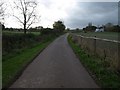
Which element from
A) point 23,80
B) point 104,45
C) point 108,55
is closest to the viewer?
point 23,80

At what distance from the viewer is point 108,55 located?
12.8 m

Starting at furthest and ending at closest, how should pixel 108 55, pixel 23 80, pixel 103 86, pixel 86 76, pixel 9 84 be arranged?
pixel 108 55
pixel 86 76
pixel 23 80
pixel 9 84
pixel 103 86

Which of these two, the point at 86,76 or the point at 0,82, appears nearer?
the point at 0,82

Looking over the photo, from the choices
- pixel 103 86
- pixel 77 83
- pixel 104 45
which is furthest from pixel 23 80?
pixel 104 45

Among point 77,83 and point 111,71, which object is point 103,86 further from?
point 111,71

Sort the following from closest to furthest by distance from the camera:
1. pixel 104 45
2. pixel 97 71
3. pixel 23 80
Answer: pixel 23 80, pixel 97 71, pixel 104 45

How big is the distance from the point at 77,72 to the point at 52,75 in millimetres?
1345

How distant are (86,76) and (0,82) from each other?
356 centimetres

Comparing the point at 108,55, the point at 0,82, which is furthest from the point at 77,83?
the point at 108,55

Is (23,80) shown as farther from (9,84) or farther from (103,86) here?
(103,86)

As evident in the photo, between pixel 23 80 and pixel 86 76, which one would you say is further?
pixel 86 76

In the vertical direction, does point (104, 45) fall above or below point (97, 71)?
above

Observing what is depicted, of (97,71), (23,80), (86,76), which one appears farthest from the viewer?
(97,71)

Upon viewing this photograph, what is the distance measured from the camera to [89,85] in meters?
8.55
